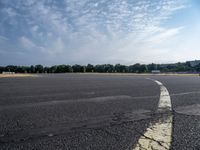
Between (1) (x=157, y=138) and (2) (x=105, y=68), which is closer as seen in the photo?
(1) (x=157, y=138)

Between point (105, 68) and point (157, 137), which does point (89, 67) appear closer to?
point (105, 68)

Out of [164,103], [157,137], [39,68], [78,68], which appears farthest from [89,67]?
[157,137]

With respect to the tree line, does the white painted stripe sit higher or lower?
lower

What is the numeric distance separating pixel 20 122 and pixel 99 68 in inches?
3070

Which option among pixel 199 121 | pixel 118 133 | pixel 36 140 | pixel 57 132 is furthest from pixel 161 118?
pixel 36 140

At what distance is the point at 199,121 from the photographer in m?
3.86

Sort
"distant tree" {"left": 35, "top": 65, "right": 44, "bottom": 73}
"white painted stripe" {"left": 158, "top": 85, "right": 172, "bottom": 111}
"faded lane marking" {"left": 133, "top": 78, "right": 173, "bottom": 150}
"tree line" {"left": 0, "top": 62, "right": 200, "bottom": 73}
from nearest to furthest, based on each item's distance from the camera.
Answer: "faded lane marking" {"left": 133, "top": 78, "right": 173, "bottom": 150}, "white painted stripe" {"left": 158, "top": 85, "right": 172, "bottom": 111}, "tree line" {"left": 0, "top": 62, "right": 200, "bottom": 73}, "distant tree" {"left": 35, "top": 65, "right": 44, "bottom": 73}

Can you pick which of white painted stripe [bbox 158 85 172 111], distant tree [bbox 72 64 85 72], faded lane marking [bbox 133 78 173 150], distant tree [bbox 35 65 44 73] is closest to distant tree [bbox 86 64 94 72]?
distant tree [bbox 72 64 85 72]

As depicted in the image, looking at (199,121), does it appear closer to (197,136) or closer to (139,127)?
(197,136)

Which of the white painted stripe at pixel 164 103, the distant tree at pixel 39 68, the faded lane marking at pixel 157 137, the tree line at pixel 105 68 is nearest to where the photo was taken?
the faded lane marking at pixel 157 137

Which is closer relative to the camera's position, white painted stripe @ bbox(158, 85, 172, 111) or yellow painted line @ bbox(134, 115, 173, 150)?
yellow painted line @ bbox(134, 115, 173, 150)

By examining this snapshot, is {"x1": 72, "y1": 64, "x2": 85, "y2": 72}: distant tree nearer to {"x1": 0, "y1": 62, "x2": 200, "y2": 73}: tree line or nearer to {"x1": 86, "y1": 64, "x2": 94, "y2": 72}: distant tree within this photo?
{"x1": 0, "y1": 62, "x2": 200, "y2": 73}: tree line

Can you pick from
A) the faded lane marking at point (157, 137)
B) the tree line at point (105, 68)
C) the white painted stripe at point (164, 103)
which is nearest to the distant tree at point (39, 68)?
the tree line at point (105, 68)

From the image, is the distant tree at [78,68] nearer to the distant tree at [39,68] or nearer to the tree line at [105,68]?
the tree line at [105,68]
